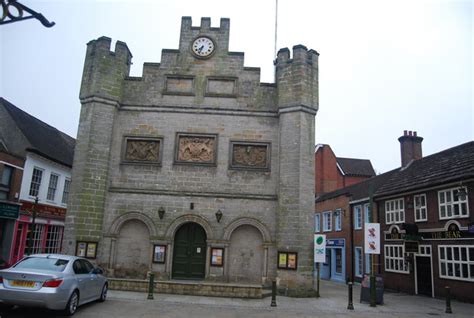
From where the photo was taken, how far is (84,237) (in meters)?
17.0

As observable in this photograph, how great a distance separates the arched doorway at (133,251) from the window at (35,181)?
9525 mm

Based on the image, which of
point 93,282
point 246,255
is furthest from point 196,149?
point 93,282

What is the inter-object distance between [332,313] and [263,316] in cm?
261

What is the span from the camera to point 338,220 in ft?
102

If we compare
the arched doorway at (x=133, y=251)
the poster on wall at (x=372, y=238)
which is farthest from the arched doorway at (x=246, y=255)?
the poster on wall at (x=372, y=238)

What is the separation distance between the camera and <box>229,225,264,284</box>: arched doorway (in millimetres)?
17250

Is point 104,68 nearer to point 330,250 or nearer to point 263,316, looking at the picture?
point 263,316

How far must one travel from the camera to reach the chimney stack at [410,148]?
2698cm

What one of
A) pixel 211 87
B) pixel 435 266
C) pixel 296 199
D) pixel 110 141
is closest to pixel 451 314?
pixel 435 266

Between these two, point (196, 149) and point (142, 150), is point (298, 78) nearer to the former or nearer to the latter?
point (196, 149)

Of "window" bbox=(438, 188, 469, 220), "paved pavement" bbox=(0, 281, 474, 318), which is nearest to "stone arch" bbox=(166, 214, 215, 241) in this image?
"paved pavement" bbox=(0, 281, 474, 318)

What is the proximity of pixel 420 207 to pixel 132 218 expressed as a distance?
1467cm

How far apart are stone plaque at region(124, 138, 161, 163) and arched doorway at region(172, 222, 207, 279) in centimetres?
356

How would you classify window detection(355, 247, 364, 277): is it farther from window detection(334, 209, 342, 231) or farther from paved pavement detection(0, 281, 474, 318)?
paved pavement detection(0, 281, 474, 318)
